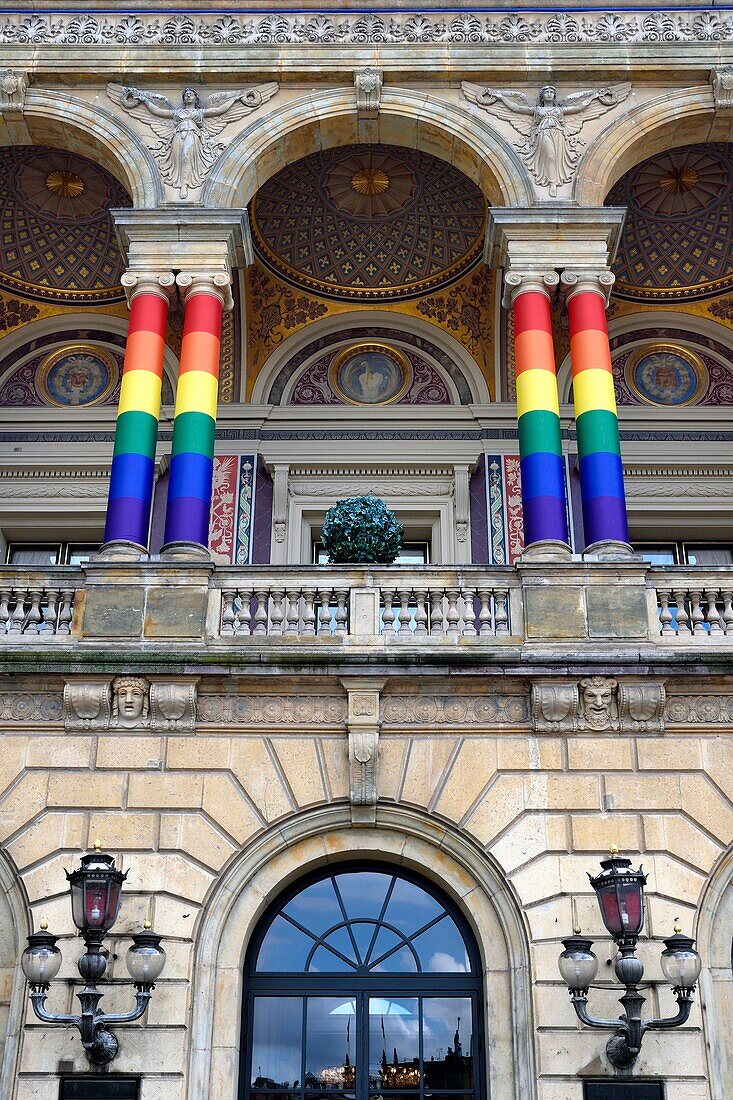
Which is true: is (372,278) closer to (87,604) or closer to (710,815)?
(87,604)

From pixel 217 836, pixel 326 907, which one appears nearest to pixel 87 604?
pixel 217 836

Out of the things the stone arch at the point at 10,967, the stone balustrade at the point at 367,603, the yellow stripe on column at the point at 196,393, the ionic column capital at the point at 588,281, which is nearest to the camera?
the stone arch at the point at 10,967

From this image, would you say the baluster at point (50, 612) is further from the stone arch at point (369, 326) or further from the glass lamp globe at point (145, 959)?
the stone arch at point (369, 326)

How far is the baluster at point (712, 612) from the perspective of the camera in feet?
41.7

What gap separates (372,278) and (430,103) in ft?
11.7

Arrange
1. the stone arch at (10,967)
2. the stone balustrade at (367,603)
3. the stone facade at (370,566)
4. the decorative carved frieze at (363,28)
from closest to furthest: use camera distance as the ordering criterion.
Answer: the stone arch at (10,967), the stone facade at (370,566), the stone balustrade at (367,603), the decorative carved frieze at (363,28)

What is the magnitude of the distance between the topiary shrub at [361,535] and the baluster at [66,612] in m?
2.87

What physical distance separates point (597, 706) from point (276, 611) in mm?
3411

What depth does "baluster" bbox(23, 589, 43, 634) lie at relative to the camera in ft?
41.9

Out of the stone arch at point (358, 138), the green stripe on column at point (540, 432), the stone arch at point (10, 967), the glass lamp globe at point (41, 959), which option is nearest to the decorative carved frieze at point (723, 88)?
the stone arch at point (358, 138)

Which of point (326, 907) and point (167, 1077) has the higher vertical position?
point (326, 907)

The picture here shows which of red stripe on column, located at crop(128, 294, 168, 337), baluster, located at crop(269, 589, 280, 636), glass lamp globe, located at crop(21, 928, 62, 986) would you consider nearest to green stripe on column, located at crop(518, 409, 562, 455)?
baluster, located at crop(269, 589, 280, 636)

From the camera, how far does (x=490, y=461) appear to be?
58.6 feet

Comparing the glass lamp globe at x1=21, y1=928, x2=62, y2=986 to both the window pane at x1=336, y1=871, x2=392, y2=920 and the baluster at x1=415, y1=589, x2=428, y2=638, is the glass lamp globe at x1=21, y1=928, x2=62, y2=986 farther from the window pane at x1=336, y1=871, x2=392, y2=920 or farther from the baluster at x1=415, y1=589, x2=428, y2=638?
the baluster at x1=415, y1=589, x2=428, y2=638
